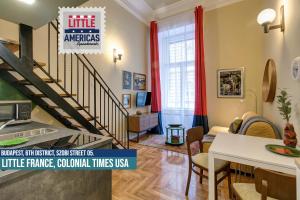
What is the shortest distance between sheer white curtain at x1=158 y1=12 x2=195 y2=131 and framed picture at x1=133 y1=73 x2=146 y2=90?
1.95 ft

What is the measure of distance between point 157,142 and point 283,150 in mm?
3068

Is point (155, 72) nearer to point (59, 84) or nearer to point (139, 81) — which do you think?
point (139, 81)

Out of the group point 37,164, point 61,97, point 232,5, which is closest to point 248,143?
point 37,164

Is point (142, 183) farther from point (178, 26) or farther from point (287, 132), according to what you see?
point (178, 26)

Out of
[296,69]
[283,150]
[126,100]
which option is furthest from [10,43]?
[296,69]

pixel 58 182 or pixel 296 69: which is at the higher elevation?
pixel 296 69

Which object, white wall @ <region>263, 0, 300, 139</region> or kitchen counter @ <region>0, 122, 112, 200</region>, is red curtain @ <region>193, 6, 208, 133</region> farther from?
kitchen counter @ <region>0, 122, 112, 200</region>

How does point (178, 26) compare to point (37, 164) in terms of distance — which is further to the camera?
point (178, 26)

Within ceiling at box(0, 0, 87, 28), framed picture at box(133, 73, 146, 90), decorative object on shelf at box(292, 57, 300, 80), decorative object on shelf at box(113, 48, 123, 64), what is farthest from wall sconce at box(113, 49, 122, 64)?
decorative object on shelf at box(292, 57, 300, 80)

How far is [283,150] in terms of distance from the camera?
4.99 feet

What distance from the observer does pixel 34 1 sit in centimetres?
138

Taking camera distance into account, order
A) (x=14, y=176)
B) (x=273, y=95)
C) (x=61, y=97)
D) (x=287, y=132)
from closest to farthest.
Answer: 1. (x=14, y=176)
2. (x=287, y=132)
3. (x=61, y=97)
4. (x=273, y=95)

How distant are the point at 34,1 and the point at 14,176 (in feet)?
4.49

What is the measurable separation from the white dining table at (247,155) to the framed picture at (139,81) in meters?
3.39
